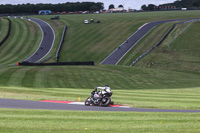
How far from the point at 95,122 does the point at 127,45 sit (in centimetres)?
6921

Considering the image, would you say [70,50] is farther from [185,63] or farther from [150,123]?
[150,123]

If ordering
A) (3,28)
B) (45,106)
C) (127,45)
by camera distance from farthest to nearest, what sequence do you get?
(3,28), (127,45), (45,106)

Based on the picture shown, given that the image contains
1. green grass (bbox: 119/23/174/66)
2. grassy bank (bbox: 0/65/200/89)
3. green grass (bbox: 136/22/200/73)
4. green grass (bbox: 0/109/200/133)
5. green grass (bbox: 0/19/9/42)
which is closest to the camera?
green grass (bbox: 0/109/200/133)

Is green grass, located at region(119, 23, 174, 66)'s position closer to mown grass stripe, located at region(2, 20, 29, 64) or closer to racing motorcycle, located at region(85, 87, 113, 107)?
mown grass stripe, located at region(2, 20, 29, 64)

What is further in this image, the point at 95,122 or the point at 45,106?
the point at 45,106

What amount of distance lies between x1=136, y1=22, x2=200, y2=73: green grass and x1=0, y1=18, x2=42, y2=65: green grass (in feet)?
104

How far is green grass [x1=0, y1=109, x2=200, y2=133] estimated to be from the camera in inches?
559

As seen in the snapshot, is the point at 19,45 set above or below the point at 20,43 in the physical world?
below

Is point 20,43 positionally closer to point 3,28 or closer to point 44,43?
point 44,43

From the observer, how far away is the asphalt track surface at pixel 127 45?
74125mm

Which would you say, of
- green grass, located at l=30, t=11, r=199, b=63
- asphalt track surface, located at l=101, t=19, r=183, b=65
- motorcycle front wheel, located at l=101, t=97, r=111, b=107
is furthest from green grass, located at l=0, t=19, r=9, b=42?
motorcycle front wheel, located at l=101, t=97, r=111, b=107

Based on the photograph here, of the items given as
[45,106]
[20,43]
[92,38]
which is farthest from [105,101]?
[20,43]

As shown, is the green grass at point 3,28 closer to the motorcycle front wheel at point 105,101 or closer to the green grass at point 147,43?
the green grass at point 147,43

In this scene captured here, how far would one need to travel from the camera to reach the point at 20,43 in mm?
92312
